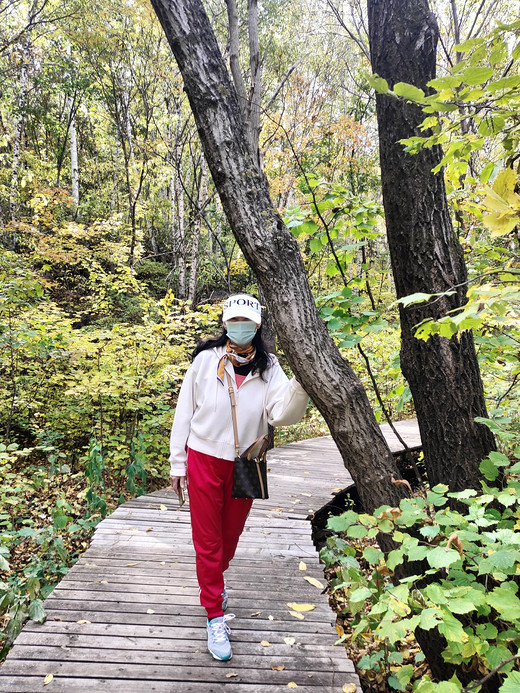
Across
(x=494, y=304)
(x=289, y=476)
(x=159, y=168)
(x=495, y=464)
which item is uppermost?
(x=159, y=168)

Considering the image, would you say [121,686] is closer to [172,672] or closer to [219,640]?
[172,672]

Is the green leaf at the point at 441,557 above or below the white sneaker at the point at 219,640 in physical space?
above

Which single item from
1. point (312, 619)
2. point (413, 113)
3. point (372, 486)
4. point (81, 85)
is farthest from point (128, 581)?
point (81, 85)

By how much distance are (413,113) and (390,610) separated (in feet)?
7.93

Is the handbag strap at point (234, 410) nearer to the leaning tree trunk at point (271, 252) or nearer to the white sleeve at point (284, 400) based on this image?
the white sleeve at point (284, 400)

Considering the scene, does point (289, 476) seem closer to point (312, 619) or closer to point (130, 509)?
point (130, 509)

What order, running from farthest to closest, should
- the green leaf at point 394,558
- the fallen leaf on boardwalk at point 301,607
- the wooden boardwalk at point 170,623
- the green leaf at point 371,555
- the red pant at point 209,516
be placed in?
1. the fallen leaf on boardwalk at point 301,607
2. the red pant at point 209,516
3. the wooden boardwalk at point 170,623
4. the green leaf at point 371,555
5. the green leaf at point 394,558

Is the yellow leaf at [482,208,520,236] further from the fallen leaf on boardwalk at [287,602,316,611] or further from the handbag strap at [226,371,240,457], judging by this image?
the fallen leaf on boardwalk at [287,602,316,611]

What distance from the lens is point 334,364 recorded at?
2.14 m

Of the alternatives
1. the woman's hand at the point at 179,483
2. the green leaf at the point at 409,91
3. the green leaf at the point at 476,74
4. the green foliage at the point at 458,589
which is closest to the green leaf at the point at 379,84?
the green leaf at the point at 409,91

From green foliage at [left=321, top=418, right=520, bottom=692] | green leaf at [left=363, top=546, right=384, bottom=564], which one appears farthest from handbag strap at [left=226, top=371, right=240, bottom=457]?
green leaf at [left=363, top=546, right=384, bottom=564]

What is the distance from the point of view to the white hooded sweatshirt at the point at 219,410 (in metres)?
2.34

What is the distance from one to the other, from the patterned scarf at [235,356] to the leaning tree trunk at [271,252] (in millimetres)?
373

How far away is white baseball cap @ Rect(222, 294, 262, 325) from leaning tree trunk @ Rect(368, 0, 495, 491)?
2.74 ft
